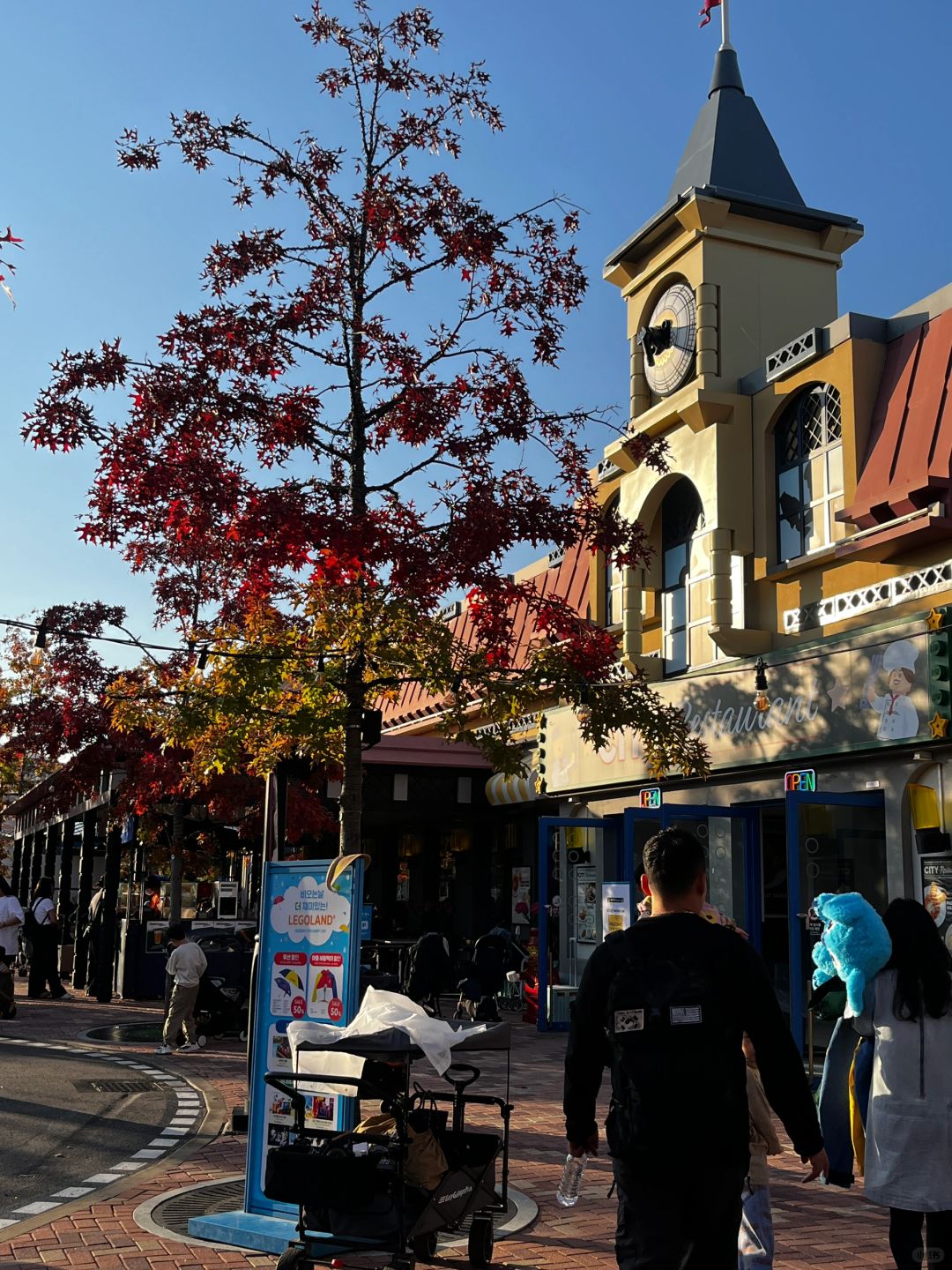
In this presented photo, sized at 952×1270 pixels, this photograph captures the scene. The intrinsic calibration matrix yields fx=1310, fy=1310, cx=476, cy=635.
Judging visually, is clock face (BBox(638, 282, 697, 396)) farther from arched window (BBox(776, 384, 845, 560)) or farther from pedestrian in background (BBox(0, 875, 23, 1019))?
pedestrian in background (BBox(0, 875, 23, 1019))

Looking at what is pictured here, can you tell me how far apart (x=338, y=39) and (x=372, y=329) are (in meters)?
2.57

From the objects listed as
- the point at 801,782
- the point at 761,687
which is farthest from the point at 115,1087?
the point at 761,687

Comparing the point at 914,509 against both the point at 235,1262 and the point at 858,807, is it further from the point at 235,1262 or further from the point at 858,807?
the point at 235,1262

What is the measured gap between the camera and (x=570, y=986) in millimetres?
19188

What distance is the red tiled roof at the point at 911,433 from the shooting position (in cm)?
1390

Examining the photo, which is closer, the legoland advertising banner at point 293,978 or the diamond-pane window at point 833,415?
the legoland advertising banner at point 293,978

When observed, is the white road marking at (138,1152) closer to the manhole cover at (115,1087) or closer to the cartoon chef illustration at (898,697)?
the manhole cover at (115,1087)

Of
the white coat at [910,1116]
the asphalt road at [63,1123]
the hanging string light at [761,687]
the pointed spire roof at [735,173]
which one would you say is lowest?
the asphalt road at [63,1123]

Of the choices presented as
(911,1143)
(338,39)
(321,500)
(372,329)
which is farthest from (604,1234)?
(338,39)

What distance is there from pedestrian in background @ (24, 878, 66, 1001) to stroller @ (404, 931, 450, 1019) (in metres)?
6.96

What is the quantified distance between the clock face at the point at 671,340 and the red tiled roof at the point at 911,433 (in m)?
3.67

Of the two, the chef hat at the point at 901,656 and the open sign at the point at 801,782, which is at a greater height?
the chef hat at the point at 901,656

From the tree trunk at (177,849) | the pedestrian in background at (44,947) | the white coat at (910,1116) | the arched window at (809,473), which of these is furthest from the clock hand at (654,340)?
the white coat at (910,1116)

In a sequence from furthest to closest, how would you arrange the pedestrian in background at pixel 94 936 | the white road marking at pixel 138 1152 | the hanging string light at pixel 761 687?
the pedestrian in background at pixel 94 936, the hanging string light at pixel 761 687, the white road marking at pixel 138 1152
